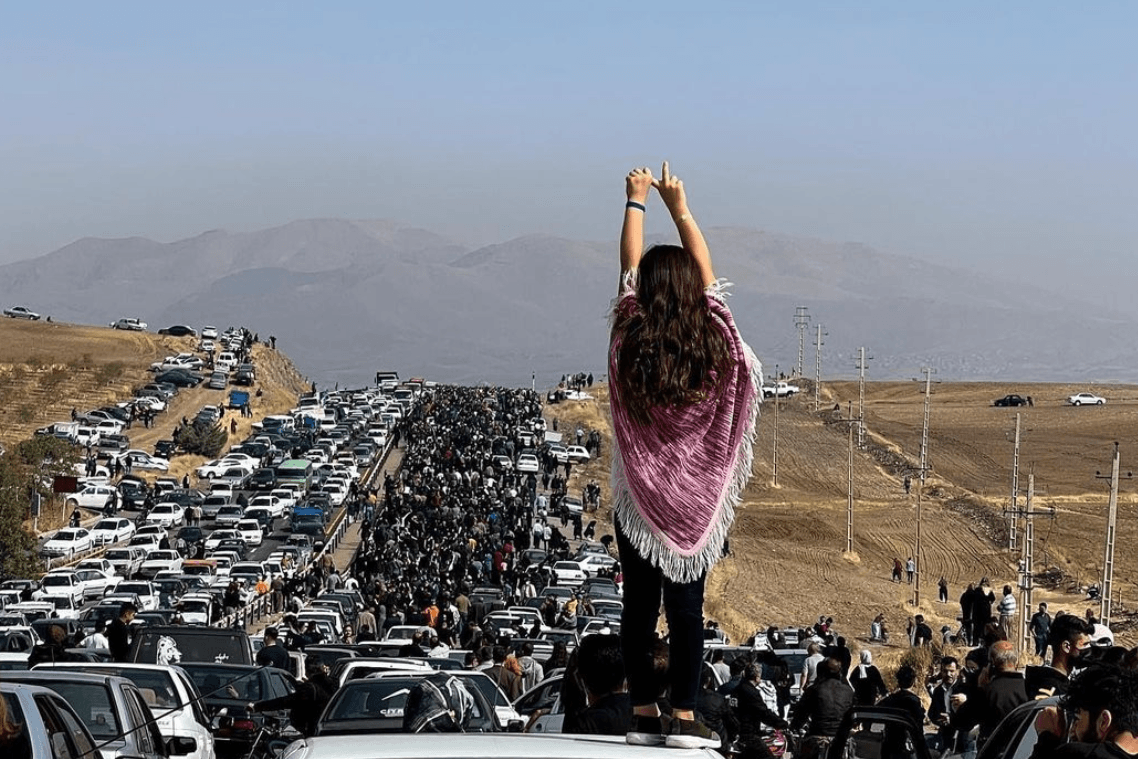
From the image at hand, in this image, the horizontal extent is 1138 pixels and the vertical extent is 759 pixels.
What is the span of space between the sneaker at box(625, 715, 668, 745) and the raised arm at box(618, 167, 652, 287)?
4.07 ft

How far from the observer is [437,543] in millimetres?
64062

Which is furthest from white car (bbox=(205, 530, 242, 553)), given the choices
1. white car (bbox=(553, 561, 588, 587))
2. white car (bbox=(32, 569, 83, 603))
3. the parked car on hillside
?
the parked car on hillside

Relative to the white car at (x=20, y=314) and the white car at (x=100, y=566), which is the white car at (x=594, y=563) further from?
the white car at (x=20, y=314)

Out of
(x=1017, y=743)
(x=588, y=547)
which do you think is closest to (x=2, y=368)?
(x=588, y=547)

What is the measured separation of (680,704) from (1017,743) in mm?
4629

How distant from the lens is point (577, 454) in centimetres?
11881

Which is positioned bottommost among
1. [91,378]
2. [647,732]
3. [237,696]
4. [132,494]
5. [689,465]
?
[132,494]

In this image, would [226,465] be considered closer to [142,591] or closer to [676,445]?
[142,591]

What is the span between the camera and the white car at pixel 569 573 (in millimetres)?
61281

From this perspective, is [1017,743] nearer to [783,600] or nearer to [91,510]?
[783,600]

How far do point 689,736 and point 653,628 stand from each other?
3.03 feet

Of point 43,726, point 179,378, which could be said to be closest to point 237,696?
point 43,726

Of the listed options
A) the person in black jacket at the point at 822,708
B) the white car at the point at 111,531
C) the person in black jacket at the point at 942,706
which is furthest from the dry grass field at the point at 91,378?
the person in black jacket at the point at 822,708

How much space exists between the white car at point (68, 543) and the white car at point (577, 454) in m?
43.2
